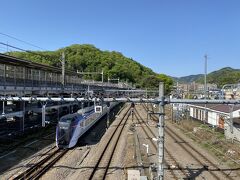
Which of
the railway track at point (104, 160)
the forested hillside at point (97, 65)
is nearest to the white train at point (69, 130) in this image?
the railway track at point (104, 160)

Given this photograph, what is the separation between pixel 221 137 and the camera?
3491 centimetres

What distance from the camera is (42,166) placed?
2184 cm

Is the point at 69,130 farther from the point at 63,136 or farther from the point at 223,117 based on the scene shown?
the point at 223,117

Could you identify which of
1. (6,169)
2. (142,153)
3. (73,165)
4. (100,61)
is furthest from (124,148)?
(100,61)

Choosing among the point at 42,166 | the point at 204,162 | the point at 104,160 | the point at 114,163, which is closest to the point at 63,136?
the point at 104,160

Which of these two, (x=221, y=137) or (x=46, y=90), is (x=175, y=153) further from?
(x=46, y=90)

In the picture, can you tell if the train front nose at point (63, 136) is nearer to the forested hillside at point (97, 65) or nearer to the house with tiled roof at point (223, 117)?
the house with tiled roof at point (223, 117)

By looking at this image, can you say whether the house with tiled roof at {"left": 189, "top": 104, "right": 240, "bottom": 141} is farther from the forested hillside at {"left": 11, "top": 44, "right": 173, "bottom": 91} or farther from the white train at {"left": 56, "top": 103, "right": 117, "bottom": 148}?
the forested hillside at {"left": 11, "top": 44, "right": 173, "bottom": 91}

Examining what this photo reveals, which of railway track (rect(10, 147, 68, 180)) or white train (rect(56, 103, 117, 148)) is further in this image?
white train (rect(56, 103, 117, 148))

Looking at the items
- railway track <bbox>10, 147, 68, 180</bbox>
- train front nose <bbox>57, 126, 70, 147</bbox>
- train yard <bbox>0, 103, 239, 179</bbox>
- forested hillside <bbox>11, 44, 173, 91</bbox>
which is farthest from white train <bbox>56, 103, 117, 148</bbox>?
forested hillside <bbox>11, 44, 173, 91</bbox>

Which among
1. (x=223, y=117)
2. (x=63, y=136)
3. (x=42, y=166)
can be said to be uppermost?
(x=223, y=117)

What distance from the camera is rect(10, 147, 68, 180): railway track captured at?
19072 millimetres

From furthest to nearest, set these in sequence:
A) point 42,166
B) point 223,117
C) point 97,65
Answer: point 97,65 < point 223,117 < point 42,166

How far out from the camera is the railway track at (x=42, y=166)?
1907 cm
